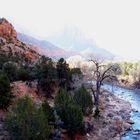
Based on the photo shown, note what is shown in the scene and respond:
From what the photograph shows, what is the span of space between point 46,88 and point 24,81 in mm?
4503

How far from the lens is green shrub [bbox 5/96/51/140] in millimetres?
35406

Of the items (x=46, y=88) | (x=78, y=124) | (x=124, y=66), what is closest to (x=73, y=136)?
(x=78, y=124)

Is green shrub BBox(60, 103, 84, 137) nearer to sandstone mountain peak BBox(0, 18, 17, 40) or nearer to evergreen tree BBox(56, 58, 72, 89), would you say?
evergreen tree BBox(56, 58, 72, 89)

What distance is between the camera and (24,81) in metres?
61.5

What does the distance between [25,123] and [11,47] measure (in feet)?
210

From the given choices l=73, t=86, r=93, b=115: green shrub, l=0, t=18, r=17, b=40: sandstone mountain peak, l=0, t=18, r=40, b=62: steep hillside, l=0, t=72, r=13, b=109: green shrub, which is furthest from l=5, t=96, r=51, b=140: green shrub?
l=0, t=18, r=17, b=40: sandstone mountain peak

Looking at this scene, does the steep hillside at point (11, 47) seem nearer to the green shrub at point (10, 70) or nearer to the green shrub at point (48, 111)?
the green shrub at point (10, 70)

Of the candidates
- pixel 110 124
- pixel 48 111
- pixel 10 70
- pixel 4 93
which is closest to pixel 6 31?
pixel 10 70

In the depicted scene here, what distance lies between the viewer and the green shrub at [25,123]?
3541 cm

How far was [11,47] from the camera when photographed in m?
97.5

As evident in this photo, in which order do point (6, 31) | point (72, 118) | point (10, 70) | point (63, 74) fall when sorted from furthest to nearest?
point (6, 31)
point (63, 74)
point (10, 70)
point (72, 118)

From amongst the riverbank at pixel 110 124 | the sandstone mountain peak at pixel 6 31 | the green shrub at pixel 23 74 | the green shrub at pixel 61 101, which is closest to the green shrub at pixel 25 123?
the green shrub at pixel 61 101

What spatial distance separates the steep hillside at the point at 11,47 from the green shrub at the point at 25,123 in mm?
49009

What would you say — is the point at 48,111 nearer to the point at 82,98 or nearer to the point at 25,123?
the point at 25,123
